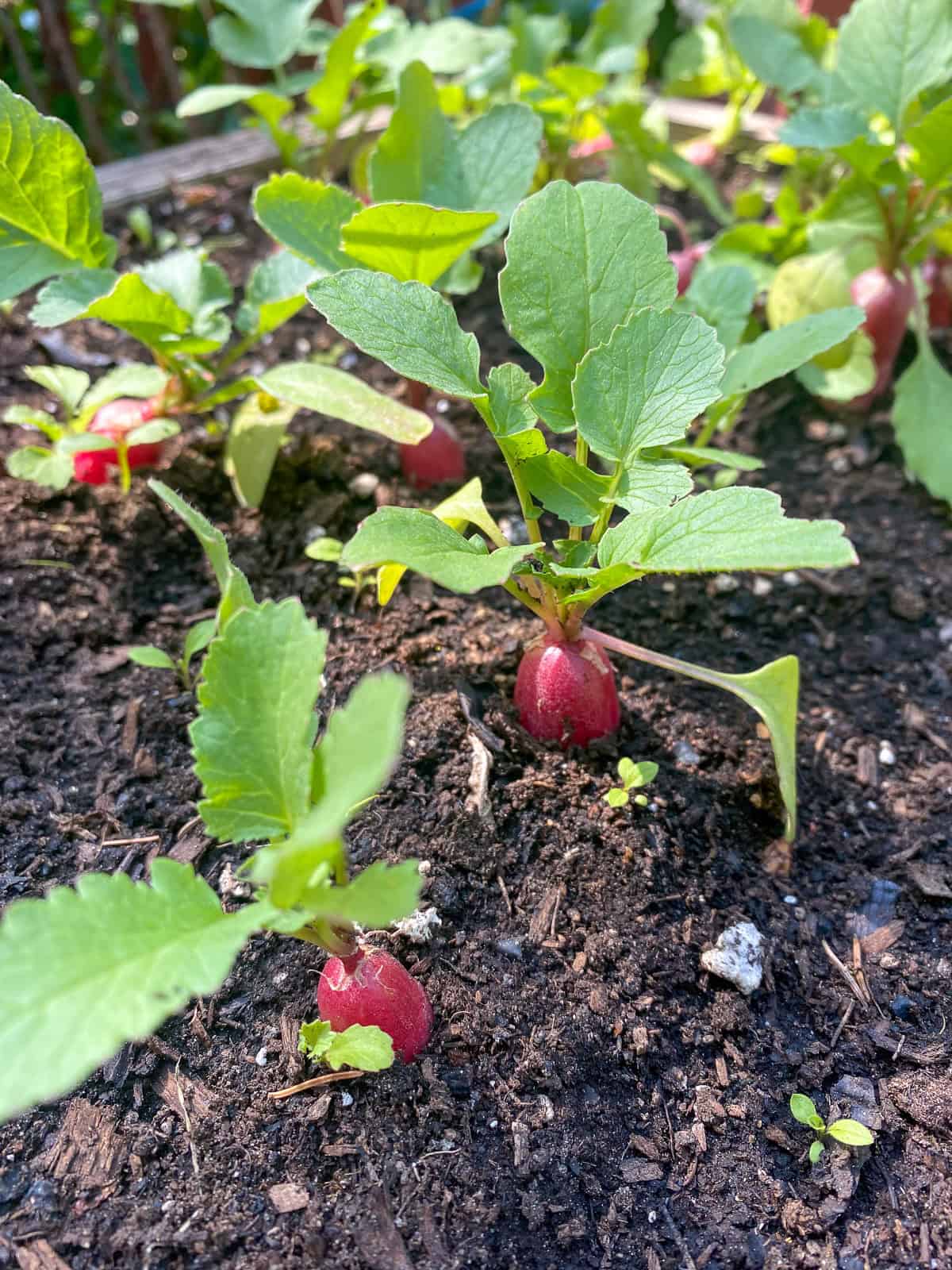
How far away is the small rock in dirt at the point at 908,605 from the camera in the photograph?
5.23ft

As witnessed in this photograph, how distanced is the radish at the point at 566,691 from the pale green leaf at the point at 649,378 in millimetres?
254

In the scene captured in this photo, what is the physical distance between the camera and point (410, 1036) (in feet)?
3.28

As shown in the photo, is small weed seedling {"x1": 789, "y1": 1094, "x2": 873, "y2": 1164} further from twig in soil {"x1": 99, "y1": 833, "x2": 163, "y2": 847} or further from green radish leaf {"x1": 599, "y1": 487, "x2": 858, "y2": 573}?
twig in soil {"x1": 99, "y1": 833, "x2": 163, "y2": 847}

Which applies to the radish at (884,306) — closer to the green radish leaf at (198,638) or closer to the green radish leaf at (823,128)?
the green radish leaf at (823,128)

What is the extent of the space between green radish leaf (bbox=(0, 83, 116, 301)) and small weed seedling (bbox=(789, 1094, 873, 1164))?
1384mm

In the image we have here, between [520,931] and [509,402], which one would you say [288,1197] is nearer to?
[520,931]

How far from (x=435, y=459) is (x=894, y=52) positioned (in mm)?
1065

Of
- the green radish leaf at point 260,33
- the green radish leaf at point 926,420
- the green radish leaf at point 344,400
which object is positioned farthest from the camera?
the green radish leaf at point 260,33

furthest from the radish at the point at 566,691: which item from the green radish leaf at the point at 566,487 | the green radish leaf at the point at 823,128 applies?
the green radish leaf at the point at 823,128

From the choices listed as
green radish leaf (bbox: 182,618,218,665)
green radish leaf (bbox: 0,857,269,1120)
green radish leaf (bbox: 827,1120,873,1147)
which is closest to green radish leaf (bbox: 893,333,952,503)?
green radish leaf (bbox: 827,1120,873,1147)

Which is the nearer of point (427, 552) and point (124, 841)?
point (427, 552)

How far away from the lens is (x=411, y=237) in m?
1.28

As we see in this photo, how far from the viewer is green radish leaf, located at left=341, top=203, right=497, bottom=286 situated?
1221 millimetres

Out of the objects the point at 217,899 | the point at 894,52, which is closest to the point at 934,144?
the point at 894,52
